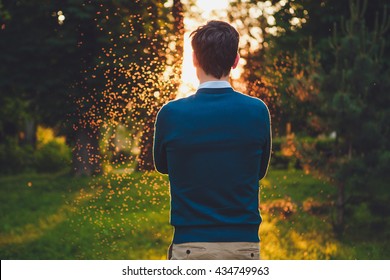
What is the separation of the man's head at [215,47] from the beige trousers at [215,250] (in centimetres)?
61

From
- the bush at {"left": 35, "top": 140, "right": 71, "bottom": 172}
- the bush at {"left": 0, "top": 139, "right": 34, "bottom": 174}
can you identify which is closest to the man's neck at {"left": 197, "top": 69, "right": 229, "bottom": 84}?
the bush at {"left": 35, "top": 140, "right": 71, "bottom": 172}

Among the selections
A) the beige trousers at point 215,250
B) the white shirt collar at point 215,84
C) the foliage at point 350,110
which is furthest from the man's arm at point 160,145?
the foliage at point 350,110

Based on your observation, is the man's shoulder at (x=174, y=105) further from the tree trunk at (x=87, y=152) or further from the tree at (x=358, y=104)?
the tree trunk at (x=87, y=152)

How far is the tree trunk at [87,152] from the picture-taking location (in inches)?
446

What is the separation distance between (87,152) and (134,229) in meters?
4.77

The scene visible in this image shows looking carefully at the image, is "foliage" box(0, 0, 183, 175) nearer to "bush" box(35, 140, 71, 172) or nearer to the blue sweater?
"bush" box(35, 140, 71, 172)

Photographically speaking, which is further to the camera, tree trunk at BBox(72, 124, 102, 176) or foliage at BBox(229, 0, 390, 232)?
tree trunk at BBox(72, 124, 102, 176)

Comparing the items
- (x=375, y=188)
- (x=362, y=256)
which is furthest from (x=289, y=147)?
(x=362, y=256)

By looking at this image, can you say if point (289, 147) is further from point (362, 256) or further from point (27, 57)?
point (27, 57)

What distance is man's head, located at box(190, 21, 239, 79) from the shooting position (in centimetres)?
204

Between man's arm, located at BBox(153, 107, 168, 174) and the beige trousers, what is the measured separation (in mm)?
298

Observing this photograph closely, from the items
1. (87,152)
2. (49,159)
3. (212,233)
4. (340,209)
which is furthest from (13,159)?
(212,233)

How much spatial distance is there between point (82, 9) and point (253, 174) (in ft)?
34.5

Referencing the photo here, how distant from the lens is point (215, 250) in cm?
200
